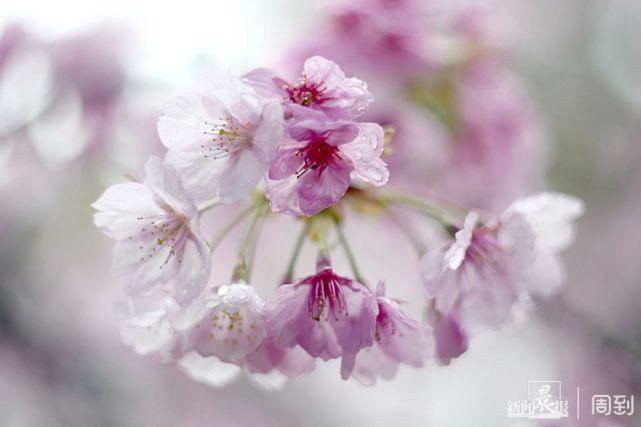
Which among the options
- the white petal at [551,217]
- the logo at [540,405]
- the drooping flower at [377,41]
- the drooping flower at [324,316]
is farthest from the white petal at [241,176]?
the drooping flower at [377,41]

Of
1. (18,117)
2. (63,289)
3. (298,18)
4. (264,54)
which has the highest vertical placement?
(298,18)

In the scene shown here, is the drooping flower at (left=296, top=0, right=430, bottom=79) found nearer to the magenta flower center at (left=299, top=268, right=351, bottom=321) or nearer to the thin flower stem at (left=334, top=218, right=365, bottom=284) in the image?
the thin flower stem at (left=334, top=218, right=365, bottom=284)

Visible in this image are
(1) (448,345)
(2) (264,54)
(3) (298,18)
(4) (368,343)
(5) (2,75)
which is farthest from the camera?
(3) (298,18)

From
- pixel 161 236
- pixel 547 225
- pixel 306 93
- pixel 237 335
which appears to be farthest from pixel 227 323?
pixel 547 225

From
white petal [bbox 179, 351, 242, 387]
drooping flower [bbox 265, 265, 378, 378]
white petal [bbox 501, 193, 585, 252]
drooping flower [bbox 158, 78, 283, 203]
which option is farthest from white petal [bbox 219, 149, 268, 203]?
white petal [bbox 501, 193, 585, 252]

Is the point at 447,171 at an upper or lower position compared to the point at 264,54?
lower

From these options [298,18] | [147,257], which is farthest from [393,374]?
[298,18]

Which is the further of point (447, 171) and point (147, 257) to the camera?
point (447, 171)

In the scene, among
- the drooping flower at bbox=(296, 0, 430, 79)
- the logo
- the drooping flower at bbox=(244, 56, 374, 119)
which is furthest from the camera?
the drooping flower at bbox=(296, 0, 430, 79)

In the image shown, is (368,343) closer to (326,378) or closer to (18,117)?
(18,117)
